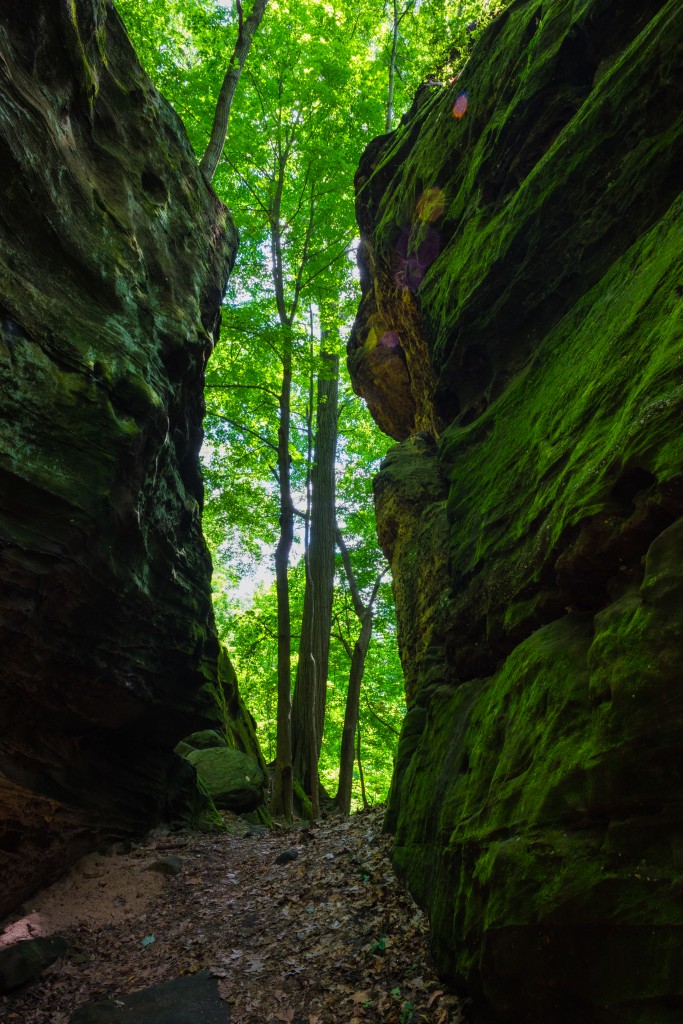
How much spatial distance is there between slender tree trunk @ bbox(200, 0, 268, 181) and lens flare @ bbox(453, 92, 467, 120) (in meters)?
4.34

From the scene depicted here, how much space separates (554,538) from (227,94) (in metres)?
11.8

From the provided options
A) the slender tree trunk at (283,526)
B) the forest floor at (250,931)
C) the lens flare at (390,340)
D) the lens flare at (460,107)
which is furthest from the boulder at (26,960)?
the lens flare at (460,107)

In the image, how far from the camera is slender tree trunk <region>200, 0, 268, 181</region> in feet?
36.7

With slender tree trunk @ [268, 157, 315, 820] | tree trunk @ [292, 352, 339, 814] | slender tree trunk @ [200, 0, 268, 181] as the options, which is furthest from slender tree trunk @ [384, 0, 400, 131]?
tree trunk @ [292, 352, 339, 814]

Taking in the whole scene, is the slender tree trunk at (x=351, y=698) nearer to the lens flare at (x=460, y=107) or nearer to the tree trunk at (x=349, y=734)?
the tree trunk at (x=349, y=734)

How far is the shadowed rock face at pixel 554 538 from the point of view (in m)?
2.77

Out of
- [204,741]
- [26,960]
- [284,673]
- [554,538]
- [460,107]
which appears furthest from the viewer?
[204,741]

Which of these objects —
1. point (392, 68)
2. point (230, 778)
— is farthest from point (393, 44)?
point (230, 778)

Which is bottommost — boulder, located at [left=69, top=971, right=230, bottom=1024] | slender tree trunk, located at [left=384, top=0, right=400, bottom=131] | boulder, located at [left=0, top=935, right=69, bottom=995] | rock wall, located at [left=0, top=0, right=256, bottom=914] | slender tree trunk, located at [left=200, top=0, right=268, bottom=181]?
boulder, located at [left=69, top=971, right=230, bottom=1024]

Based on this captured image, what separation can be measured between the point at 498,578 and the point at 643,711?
2352 mm

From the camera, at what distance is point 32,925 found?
19.9ft

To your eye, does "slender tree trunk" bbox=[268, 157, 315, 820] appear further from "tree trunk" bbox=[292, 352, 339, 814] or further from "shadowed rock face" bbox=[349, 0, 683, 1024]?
"shadowed rock face" bbox=[349, 0, 683, 1024]

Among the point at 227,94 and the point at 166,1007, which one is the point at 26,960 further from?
the point at 227,94

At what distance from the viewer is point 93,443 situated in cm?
605
